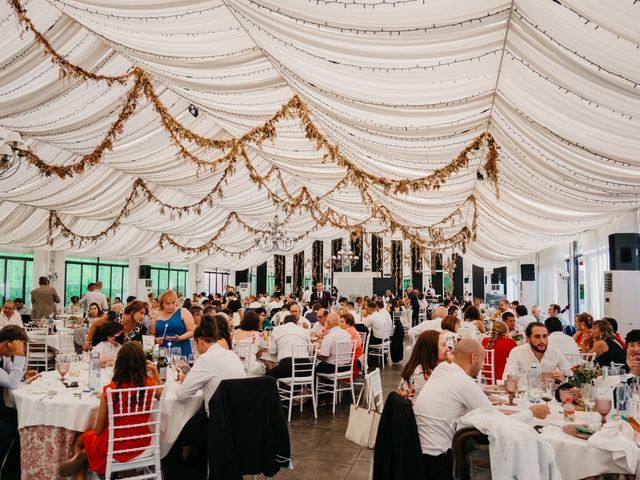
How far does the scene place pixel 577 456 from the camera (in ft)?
8.82

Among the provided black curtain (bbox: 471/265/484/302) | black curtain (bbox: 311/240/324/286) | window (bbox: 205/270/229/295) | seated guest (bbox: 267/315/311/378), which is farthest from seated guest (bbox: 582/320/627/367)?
black curtain (bbox: 471/265/484/302)

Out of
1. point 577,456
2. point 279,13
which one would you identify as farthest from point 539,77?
point 577,456

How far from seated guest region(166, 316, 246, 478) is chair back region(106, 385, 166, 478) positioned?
29 cm

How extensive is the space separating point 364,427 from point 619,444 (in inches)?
54.4

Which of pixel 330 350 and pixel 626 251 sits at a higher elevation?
pixel 626 251

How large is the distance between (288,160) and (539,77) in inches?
228

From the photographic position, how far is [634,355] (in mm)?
3805

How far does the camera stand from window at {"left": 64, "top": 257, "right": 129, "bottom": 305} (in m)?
18.2

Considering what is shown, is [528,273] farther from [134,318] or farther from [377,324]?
[134,318]

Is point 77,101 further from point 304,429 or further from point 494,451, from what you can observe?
point 494,451

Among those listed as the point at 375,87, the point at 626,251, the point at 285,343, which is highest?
the point at 375,87

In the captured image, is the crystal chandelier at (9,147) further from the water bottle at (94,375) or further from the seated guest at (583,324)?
the seated guest at (583,324)

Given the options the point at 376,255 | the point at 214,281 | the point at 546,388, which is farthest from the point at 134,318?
the point at 214,281

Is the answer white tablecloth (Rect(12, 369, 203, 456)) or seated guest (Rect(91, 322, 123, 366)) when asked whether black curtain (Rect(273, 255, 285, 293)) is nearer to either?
seated guest (Rect(91, 322, 123, 366))
